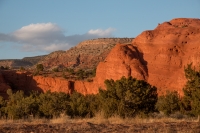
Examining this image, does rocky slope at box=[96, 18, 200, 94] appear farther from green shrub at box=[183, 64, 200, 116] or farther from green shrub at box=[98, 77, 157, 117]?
green shrub at box=[183, 64, 200, 116]

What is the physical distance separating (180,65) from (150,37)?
5872mm

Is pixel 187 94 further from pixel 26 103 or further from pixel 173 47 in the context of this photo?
pixel 173 47

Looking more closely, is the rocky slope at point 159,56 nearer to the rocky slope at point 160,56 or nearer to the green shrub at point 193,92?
the rocky slope at point 160,56

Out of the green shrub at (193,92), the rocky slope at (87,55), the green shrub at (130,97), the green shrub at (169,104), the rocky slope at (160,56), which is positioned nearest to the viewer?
the green shrub at (193,92)

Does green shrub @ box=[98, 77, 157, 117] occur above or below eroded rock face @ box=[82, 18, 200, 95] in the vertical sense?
below

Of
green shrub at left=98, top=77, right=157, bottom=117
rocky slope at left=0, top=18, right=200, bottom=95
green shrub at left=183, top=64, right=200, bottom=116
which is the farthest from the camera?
rocky slope at left=0, top=18, right=200, bottom=95

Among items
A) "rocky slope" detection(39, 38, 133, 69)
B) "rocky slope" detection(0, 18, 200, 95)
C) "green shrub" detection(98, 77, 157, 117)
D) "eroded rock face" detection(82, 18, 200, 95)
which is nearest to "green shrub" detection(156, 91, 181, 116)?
"green shrub" detection(98, 77, 157, 117)

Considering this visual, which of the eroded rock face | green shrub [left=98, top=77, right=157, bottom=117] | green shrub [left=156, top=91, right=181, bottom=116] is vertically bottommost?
green shrub [left=156, top=91, right=181, bottom=116]

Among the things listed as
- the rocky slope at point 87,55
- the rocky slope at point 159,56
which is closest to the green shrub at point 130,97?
the rocky slope at point 159,56

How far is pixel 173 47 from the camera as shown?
40969mm

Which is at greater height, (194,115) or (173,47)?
(173,47)

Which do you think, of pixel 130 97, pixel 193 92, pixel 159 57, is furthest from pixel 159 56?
pixel 193 92

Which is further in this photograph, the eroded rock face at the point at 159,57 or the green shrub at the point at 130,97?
the eroded rock face at the point at 159,57

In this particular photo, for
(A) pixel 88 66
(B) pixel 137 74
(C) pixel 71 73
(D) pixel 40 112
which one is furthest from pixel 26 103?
(A) pixel 88 66
